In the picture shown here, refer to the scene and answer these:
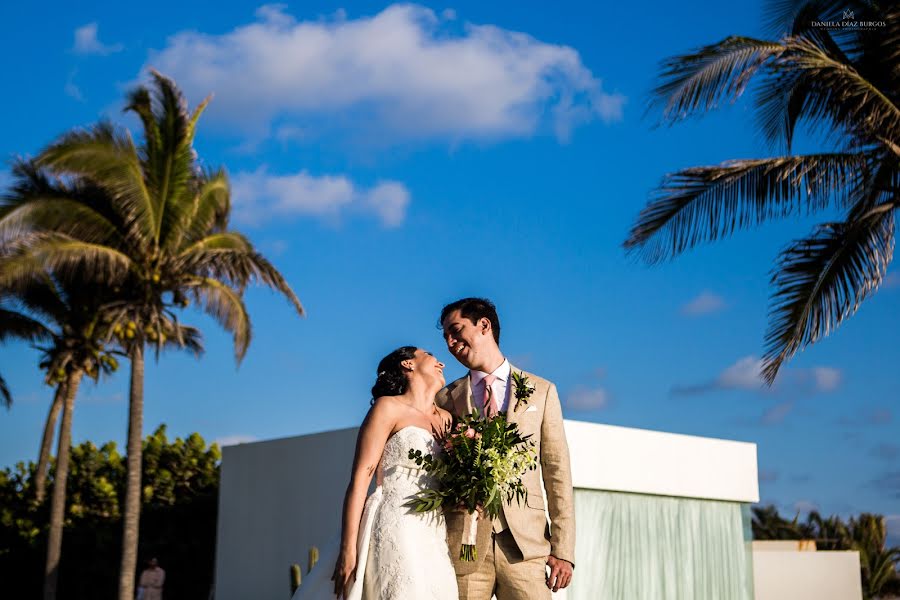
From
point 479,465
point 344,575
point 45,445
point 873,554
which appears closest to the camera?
point 479,465

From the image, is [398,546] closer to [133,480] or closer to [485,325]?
[485,325]

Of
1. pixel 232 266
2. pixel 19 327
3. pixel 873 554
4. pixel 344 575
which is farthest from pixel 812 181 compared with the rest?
pixel 873 554

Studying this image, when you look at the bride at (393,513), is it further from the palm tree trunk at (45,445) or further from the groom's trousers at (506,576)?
the palm tree trunk at (45,445)

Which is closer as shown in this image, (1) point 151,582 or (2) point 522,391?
(2) point 522,391

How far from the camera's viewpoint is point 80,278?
1928cm

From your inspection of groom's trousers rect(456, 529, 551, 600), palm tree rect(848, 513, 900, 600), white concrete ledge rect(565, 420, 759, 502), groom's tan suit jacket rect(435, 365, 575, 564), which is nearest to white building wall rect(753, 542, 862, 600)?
white concrete ledge rect(565, 420, 759, 502)

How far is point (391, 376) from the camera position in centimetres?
483

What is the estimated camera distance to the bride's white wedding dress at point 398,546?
452 cm

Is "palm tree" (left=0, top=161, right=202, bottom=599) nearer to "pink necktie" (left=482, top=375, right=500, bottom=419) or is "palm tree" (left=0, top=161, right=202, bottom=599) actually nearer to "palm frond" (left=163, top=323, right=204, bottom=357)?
"palm frond" (left=163, top=323, right=204, bottom=357)

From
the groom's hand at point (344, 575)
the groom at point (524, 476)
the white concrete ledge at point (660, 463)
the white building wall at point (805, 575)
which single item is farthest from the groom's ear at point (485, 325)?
the white building wall at point (805, 575)

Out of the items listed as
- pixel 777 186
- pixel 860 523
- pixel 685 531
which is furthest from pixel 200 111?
pixel 860 523

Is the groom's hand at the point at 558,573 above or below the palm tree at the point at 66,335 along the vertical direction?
below

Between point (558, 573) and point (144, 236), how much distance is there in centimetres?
1428

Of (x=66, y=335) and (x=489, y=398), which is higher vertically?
(x=66, y=335)
